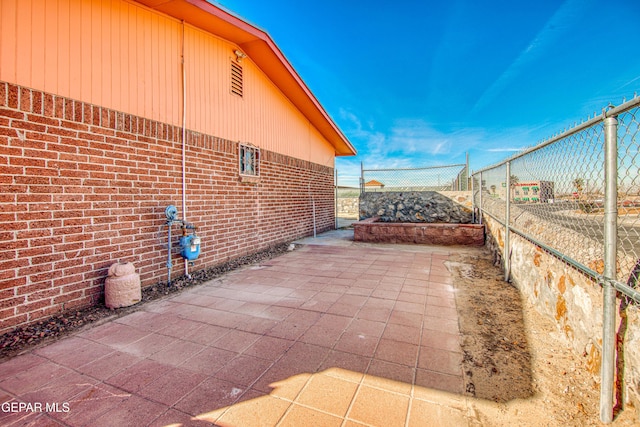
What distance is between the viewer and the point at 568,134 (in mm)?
2047

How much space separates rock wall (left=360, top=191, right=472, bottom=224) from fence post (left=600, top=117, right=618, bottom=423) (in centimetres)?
756

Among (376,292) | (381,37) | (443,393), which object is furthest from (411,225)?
(381,37)

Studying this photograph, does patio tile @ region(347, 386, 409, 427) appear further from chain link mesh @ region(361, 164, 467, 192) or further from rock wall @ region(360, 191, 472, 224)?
chain link mesh @ region(361, 164, 467, 192)

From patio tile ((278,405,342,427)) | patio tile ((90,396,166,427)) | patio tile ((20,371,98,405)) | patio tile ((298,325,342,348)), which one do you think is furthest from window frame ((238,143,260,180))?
patio tile ((278,405,342,427))

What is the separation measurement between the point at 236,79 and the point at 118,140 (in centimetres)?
304

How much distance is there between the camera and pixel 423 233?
7.27m

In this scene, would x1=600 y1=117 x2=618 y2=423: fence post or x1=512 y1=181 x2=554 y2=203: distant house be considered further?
x1=512 y1=181 x2=554 y2=203: distant house

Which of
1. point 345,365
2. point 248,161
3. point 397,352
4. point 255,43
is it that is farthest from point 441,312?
point 255,43

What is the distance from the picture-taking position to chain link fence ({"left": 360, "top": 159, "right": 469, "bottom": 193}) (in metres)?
9.63

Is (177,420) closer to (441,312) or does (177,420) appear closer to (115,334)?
(115,334)

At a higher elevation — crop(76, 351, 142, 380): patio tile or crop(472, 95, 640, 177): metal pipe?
crop(472, 95, 640, 177): metal pipe

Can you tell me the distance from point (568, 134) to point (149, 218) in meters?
4.65

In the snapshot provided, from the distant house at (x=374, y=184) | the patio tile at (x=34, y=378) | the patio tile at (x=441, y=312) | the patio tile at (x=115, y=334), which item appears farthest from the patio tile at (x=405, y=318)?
the distant house at (x=374, y=184)

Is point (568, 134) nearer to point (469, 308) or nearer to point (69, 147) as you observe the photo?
point (469, 308)
